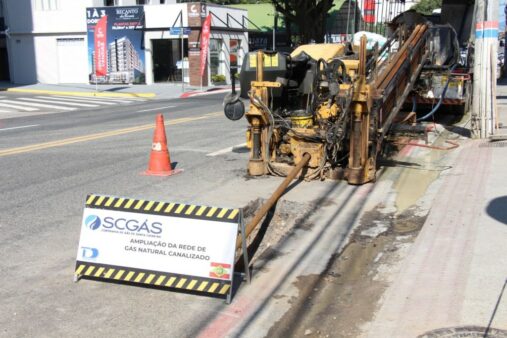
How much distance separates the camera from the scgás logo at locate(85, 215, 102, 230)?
496cm

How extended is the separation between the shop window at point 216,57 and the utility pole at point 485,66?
78.4ft

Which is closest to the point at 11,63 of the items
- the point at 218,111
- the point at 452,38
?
the point at 218,111

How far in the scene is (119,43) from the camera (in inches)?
1315

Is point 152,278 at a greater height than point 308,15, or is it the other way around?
point 308,15

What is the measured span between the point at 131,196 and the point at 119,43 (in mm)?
27437

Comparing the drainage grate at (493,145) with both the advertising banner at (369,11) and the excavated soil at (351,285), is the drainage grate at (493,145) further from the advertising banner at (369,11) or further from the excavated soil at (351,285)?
the advertising banner at (369,11)

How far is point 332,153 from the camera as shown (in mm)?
8500

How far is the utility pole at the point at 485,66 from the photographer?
1159 centimetres

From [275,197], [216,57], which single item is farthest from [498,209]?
[216,57]

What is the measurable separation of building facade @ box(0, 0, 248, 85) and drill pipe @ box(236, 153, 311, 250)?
24.9 meters

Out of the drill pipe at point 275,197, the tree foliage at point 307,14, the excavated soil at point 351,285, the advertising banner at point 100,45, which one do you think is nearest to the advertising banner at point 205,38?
the advertising banner at point 100,45

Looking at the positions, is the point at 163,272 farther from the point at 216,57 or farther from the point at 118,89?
the point at 216,57

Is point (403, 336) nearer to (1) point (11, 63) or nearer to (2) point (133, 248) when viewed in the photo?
(2) point (133, 248)

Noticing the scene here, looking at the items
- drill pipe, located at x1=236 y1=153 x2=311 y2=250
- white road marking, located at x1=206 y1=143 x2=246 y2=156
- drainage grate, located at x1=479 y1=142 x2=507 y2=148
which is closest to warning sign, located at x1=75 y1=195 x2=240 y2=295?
drill pipe, located at x1=236 y1=153 x2=311 y2=250
